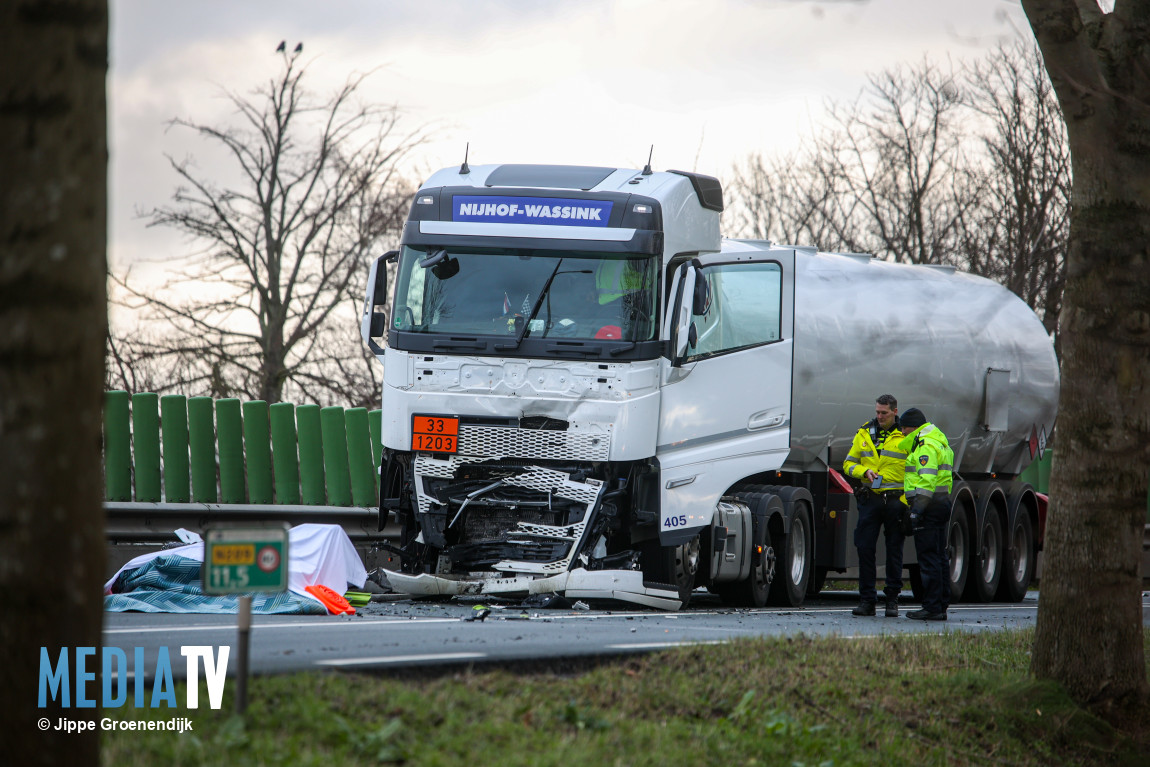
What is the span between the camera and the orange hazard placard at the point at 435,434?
12.4 meters

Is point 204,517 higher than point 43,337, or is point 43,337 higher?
point 43,337

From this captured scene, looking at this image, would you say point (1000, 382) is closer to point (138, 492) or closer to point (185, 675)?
point (138, 492)

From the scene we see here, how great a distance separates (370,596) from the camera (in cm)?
1302

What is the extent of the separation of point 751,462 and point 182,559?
514 cm

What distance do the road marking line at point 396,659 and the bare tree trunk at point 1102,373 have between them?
11.3 feet

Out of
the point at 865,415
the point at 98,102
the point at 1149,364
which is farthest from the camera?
the point at 865,415

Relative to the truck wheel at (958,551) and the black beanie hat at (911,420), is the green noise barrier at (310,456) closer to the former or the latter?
the black beanie hat at (911,420)

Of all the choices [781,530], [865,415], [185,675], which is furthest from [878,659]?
[865,415]

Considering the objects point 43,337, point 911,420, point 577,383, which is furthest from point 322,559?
point 43,337

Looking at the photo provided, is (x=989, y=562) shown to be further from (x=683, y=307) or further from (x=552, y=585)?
(x=552, y=585)

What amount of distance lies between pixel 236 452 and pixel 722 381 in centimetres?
501

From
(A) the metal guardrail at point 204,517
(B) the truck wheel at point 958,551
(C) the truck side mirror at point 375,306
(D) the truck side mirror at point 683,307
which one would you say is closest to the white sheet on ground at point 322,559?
(A) the metal guardrail at point 204,517

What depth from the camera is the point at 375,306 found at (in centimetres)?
1279

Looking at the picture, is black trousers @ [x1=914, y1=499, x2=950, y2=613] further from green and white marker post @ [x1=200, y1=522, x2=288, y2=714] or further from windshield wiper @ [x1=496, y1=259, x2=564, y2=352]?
green and white marker post @ [x1=200, y1=522, x2=288, y2=714]
